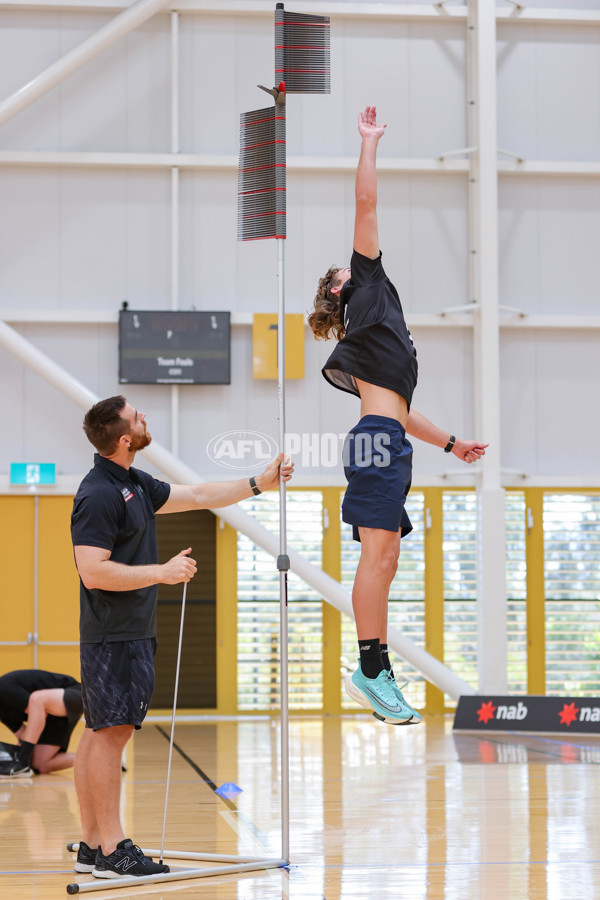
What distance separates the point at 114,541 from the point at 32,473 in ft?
22.5

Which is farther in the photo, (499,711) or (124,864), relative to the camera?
(499,711)

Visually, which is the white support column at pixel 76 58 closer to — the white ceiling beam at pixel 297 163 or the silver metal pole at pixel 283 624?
the white ceiling beam at pixel 297 163

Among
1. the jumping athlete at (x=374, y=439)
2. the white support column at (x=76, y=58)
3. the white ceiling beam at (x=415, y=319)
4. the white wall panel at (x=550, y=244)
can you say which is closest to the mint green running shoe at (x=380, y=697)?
the jumping athlete at (x=374, y=439)

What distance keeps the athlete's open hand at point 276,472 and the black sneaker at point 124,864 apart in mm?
1606

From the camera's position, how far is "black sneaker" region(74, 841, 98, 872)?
4.44 m

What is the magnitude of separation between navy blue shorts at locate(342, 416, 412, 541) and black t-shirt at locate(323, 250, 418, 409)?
158mm

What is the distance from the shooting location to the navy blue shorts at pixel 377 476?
3.52 meters

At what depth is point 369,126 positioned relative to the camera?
3754mm

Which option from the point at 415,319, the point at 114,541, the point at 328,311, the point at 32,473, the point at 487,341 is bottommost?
the point at 114,541

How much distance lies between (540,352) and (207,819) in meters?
7.38

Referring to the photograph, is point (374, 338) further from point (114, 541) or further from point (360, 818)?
point (360, 818)

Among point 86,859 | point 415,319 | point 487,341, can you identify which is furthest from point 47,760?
point 487,341

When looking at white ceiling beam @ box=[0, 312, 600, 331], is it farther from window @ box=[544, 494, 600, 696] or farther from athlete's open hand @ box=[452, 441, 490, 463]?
athlete's open hand @ box=[452, 441, 490, 463]

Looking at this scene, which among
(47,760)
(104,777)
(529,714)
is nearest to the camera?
(104,777)
